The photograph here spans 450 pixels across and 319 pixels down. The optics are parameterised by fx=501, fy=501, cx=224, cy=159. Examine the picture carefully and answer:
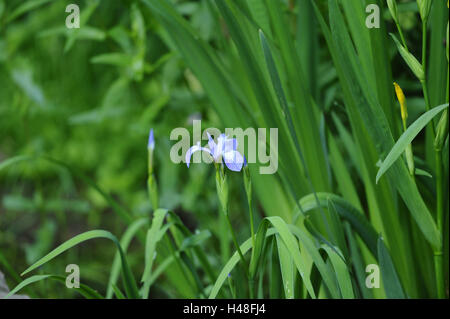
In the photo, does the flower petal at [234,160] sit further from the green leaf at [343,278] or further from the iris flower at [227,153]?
the green leaf at [343,278]

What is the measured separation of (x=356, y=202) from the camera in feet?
2.89

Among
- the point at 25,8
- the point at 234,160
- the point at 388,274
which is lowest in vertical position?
the point at 388,274

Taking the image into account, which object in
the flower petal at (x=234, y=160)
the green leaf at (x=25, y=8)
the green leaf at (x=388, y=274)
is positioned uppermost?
the green leaf at (x=25, y=8)

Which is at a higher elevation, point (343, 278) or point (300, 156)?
point (300, 156)

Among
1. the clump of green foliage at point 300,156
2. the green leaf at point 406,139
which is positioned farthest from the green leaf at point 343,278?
the green leaf at point 406,139

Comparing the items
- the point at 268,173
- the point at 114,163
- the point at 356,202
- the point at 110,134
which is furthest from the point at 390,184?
the point at 110,134

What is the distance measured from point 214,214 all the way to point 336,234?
1019 millimetres

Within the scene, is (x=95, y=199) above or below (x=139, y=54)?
below

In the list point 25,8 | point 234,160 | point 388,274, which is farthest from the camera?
point 25,8

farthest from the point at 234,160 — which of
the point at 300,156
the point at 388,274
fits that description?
the point at 388,274

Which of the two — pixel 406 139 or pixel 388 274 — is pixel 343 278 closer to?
pixel 388 274

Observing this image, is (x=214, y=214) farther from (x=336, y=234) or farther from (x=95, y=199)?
(x=336, y=234)

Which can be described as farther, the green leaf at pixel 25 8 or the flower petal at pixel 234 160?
the green leaf at pixel 25 8

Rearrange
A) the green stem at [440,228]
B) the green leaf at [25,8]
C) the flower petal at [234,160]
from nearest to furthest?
1. the flower petal at [234,160]
2. the green stem at [440,228]
3. the green leaf at [25,8]
